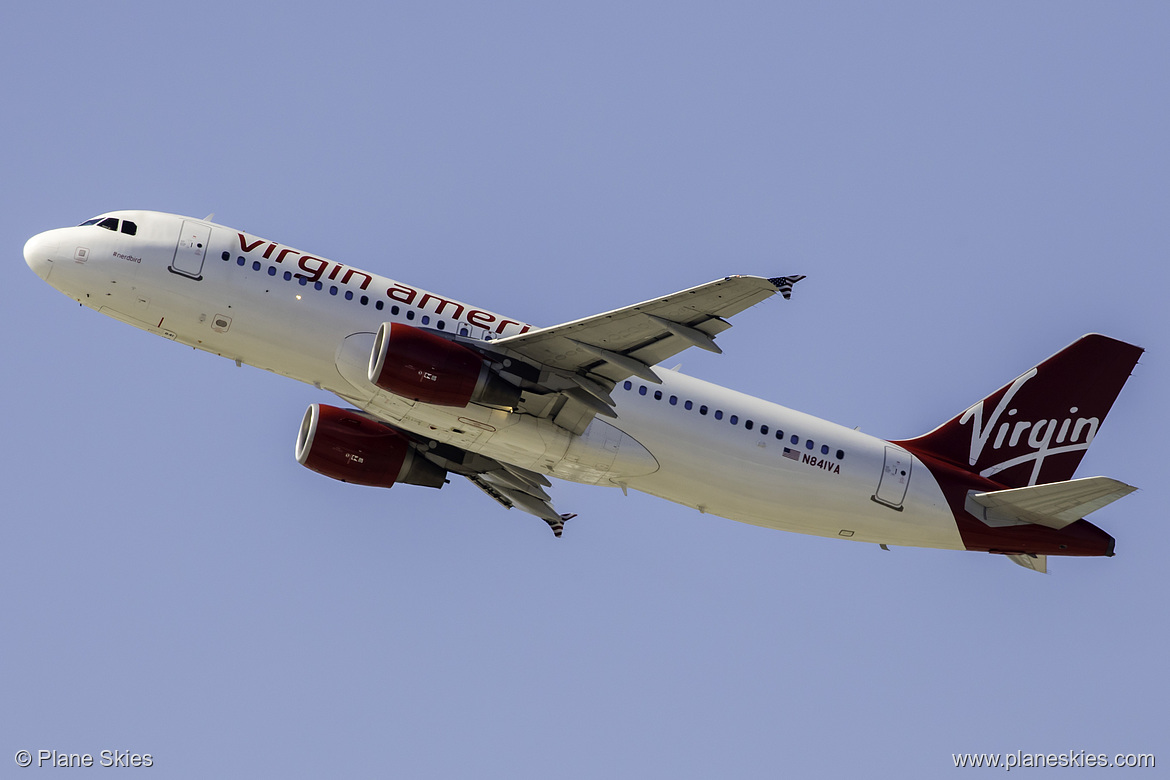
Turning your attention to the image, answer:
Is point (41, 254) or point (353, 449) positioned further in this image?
point (353, 449)

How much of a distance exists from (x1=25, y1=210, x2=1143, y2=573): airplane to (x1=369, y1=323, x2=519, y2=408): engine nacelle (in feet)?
0.13

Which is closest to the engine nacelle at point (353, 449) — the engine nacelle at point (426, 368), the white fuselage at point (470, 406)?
the white fuselage at point (470, 406)

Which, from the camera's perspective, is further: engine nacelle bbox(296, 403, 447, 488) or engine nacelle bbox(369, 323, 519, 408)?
engine nacelle bbox(296, 403, 447, 488)

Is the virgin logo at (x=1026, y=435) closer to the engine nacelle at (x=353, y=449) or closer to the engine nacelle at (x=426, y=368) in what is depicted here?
the engine nacelle at (x=426, y=368)

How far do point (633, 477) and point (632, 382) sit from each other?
262cm

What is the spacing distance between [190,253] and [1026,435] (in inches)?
995

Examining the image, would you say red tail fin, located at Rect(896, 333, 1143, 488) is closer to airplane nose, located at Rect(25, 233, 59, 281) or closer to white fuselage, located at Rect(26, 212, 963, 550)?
white fuselage, located at Rect(26, 212, 963, 550)

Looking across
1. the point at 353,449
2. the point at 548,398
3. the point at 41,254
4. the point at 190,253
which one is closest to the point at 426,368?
the point at 548,398

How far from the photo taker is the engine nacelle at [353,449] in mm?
36812

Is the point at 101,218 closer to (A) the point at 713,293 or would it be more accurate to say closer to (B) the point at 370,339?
(B) the point at 370,339

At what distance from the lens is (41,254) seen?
3209 cm

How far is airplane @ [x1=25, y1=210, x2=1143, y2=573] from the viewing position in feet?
101

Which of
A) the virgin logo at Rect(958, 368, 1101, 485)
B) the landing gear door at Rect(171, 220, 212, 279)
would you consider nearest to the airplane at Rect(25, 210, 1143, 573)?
the landing gear door at Rect(171, 220, 212, 279)

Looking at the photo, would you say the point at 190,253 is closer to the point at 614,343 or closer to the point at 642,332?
the point at 614,343
